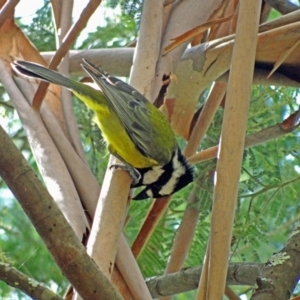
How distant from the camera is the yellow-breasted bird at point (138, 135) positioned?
7.79 feet

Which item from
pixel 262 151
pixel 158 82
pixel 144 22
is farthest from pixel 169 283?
pixel 262 151

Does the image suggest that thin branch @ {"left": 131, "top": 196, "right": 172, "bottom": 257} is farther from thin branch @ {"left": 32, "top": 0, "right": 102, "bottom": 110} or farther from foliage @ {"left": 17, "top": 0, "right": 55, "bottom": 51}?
foliage @ {"left": 17, "top": 0, "right": 55, "bottom": 51}

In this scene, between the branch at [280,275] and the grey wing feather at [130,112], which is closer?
the branch at [280,275]

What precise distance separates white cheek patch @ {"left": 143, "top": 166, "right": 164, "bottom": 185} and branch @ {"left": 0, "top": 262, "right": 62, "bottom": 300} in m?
1.23

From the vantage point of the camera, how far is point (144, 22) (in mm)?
1896

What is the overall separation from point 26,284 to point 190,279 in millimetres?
740

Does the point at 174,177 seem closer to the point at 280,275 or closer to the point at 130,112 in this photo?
the point at 130,112

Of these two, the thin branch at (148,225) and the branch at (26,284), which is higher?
the thin branch at (148,225)

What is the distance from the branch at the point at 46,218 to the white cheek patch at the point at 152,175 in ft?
4.26

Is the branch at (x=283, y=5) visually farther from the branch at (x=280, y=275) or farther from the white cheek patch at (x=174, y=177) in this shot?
the branch at (x=280, y=275)

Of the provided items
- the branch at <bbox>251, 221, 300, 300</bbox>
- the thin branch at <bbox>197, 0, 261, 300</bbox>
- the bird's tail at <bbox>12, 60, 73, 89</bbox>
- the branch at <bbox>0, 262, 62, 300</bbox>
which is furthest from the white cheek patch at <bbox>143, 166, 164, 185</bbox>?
the branch at <bbox>0, 262, 62, 300</bbox>

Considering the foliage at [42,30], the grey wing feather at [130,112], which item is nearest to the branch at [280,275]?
the grey wing feather at [130,112]

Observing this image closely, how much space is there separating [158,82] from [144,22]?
18cm

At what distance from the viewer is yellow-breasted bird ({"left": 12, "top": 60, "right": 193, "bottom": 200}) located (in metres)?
2.38
